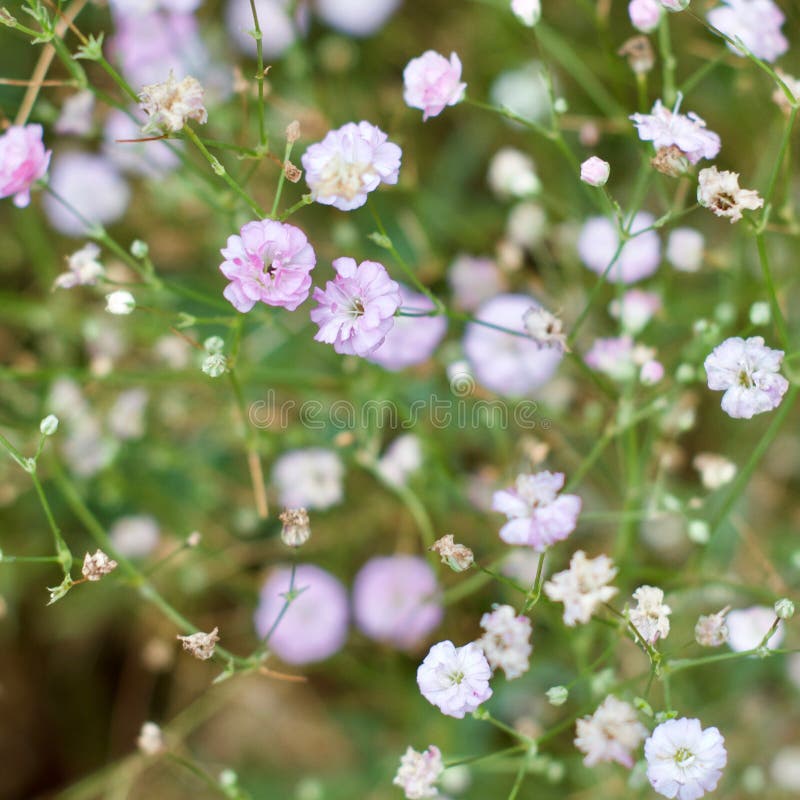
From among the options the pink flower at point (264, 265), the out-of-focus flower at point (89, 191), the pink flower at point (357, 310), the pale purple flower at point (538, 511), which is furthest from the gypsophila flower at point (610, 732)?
the out-of-focus flower at point (89, 191)

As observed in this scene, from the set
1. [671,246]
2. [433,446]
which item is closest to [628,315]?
[671,246]

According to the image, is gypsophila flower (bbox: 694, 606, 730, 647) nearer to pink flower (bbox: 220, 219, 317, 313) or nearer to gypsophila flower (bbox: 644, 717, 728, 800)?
gypsophila flower (bbox: 644, 717, 728, 800)

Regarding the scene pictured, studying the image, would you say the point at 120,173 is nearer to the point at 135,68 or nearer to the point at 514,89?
the point at 135,68

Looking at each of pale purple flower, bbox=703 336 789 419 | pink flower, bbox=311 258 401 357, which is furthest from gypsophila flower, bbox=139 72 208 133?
pale purple flower, bbox=703 336 789 419

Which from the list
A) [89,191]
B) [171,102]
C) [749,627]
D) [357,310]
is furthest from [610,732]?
[89,191]

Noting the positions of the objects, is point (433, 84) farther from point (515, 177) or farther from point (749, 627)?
point (749, 627)
